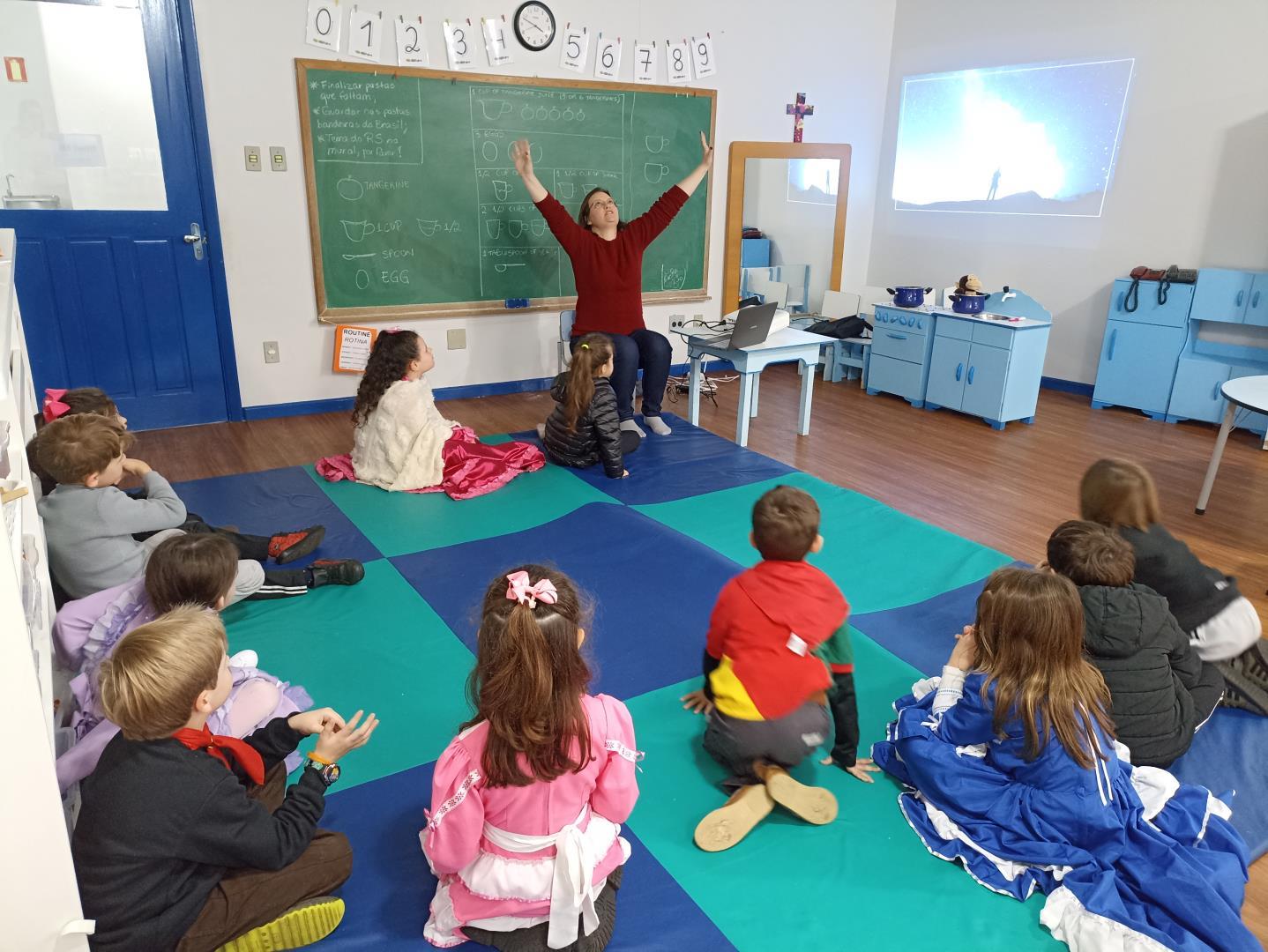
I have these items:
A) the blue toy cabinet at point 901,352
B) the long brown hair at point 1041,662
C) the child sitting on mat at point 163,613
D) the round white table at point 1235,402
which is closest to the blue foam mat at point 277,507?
the child sitting on mat at point 163,613

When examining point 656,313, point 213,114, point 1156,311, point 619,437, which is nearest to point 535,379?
point 656,313

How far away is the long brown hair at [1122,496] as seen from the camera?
2197 mm

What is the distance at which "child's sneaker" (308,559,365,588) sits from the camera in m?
3.02

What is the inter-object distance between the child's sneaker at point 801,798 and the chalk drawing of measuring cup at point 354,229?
4.13 meters

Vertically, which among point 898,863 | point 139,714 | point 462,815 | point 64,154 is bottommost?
point 898,863

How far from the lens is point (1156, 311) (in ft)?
18.0

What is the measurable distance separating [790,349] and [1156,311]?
8.41 feet

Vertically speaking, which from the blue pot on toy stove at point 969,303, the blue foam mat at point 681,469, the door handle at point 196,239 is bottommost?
the blue foam mat at point 681,469

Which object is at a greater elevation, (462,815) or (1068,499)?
(462,815)

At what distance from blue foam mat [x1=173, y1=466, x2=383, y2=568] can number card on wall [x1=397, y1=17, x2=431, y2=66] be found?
242 cm

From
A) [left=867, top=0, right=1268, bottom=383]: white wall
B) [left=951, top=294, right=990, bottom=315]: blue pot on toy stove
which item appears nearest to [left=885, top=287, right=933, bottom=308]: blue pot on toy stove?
[left=951, top=294, right=990, bottom=315]: blue pot on toy stove

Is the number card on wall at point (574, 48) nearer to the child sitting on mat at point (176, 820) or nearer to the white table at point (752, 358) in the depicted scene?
the white table at point (752, 358)

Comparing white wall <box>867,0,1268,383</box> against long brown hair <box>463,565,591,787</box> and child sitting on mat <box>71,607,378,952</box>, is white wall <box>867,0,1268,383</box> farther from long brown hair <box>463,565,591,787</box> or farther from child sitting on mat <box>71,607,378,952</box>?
child sitting on mat <box>71,607,378,952</box>

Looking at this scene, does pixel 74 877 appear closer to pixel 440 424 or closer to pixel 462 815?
pixel 462 815
